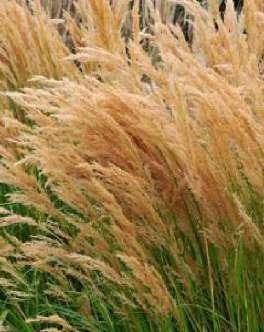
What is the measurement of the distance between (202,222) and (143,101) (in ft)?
1.17

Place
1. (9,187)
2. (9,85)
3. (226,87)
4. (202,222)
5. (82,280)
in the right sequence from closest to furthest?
Answer: (226,87), (202,222), (82,280), (9,187), (9,85)

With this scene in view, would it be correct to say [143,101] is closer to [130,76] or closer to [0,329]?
[130,76]

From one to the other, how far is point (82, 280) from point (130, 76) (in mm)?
592

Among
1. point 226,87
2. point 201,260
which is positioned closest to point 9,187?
point 201,260

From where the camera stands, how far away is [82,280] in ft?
7.63

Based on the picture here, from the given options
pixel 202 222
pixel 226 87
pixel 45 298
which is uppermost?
pixel 226 87

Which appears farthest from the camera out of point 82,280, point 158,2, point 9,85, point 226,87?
point 158,2

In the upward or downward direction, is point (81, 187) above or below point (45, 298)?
above

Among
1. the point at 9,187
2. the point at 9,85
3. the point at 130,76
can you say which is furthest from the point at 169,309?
the point at 9,85

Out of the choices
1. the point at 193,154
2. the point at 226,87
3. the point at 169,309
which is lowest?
the point at 169,309

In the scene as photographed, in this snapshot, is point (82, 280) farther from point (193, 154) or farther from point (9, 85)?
point (9, 85)

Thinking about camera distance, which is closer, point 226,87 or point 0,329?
point 226,87

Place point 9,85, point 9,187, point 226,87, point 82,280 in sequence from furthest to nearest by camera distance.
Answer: point 9,85
point 9,187
point 82,280
point 226,87

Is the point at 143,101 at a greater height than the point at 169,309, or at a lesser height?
greater
